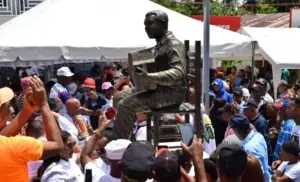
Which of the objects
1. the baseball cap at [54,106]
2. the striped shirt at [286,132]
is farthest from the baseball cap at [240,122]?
the baseball cap at [54,106]

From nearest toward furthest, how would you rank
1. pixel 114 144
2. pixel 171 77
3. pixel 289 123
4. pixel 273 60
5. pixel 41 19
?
pixel 114 144 → pixel 171 77 → pixel 289 123 → pixel 41 19 → pixel 273 60

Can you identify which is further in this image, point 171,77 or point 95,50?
point 95,50

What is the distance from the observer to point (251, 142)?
471cm

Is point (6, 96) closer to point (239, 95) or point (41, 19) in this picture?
point (239, 95)

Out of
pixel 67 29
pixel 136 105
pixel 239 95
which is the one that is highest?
pixel 67 29

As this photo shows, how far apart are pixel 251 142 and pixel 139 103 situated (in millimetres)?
1399

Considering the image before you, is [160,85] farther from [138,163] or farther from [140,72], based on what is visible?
[138,163]

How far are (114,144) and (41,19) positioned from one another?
6.64 metres

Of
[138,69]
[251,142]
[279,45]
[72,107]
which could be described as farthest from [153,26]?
[279,45]

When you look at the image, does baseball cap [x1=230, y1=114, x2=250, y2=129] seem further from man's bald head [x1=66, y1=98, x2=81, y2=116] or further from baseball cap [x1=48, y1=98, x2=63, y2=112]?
baseball cap [x1=48, y1=98, x2=63, y2=112]

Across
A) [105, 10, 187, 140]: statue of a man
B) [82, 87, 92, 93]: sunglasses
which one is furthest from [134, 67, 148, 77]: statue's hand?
[82, 87, 92, 93]: sunglasses

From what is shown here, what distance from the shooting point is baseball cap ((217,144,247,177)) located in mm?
2791

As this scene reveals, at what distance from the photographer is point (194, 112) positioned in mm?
3979

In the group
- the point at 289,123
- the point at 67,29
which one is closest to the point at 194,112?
the point at 289,123
